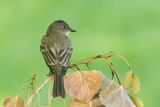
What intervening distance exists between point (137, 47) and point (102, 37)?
48 cm

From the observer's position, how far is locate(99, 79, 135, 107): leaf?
3.21 meters

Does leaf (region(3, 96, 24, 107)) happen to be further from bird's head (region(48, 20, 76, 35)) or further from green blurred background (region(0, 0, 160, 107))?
green blurred background (region(0, 0, 160, 107))

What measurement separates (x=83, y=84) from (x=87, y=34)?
5.94 metres

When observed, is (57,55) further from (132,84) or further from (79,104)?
(79,104)

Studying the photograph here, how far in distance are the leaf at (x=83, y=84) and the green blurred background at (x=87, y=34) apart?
14.6ft

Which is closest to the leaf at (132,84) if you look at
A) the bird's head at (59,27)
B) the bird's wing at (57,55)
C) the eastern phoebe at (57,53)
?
the eastern phoebe at (57,53)

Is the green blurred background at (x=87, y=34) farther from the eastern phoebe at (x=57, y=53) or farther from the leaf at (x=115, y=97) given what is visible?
the leaf at (x=115, y=97)

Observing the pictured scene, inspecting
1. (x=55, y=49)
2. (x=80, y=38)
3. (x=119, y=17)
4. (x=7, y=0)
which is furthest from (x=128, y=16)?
(x=55, y=49)

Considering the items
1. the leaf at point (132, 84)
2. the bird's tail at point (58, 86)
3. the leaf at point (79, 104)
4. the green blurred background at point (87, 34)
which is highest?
the leaf at point (132, 84)

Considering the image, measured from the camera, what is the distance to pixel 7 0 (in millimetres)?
9891

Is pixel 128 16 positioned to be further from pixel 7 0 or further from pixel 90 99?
pixel 90 99

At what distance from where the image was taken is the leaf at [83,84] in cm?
319

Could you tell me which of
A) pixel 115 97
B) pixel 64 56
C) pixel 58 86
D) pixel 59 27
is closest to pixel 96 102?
pixel 115 97

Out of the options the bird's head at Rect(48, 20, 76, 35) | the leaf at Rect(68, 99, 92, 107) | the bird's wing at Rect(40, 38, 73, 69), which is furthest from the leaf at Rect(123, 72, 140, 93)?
the bird's head at Rect(48, 20, 76, 35)
